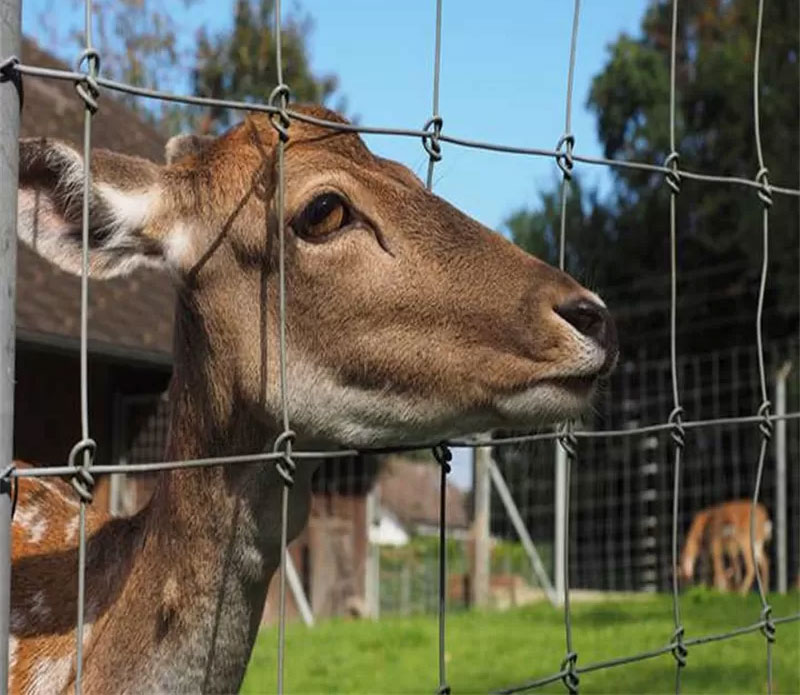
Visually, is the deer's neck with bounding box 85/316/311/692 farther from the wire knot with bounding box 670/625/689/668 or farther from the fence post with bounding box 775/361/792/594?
the fence post with bounding box 775/361/792/594

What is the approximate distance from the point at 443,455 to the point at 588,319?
1.20ft

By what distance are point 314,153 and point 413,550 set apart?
19.6m

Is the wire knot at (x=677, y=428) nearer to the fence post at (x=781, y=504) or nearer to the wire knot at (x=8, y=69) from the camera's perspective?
the wire knot at (x=8, y=69)

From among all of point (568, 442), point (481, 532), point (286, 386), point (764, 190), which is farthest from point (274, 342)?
point (481, 532)

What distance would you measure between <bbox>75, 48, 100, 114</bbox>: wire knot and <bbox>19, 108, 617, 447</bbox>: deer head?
0.49 metres

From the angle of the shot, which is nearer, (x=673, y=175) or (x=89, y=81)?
(x=89, y=81)

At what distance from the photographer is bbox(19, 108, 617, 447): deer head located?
2.38 metres

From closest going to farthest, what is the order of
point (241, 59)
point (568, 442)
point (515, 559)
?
point (568, 442) → point (515, 559) → point (241, 59)

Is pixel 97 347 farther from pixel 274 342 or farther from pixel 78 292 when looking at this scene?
pixel 274 342

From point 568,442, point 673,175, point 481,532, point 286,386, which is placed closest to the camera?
point 286,386

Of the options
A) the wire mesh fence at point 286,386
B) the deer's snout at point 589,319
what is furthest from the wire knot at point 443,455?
the deer's snout at point 589,319

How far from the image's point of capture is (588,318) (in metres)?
2.36

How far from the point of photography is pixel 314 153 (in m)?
2.49

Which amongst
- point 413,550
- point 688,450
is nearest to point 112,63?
point 413,550
